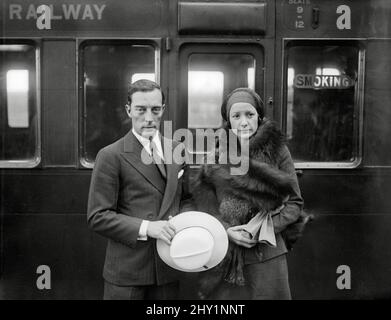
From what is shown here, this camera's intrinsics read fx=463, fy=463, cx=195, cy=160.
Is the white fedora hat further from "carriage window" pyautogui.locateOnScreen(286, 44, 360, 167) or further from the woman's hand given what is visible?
"carriage window" pyautogui.locateOnScreen(286, 44, 360, 167)

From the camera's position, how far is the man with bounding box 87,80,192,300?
211 centimetres

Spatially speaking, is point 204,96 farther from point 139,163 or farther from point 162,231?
point 162,231

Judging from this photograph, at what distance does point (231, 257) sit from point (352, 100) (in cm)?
174

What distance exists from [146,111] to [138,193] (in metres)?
0.38

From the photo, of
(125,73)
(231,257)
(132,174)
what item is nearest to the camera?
(132,174)

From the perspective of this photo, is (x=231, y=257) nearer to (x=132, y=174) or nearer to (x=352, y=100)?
(x=132, y=174)

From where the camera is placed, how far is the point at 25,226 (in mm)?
3418

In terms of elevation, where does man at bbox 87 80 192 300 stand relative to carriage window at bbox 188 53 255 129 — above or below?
below

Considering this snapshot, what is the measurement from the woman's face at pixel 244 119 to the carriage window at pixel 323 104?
1.20m

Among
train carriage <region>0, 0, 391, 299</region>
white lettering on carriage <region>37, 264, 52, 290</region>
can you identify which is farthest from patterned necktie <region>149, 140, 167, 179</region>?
white lettering on carriage <region>37, 264, 52, 290</region>

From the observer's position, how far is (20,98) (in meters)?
3.39

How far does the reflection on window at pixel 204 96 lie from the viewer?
11.1 ft

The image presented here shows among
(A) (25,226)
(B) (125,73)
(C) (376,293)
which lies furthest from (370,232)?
(A) (25,226)

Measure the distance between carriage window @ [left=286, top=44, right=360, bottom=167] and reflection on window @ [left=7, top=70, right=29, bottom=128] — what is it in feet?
6.29
